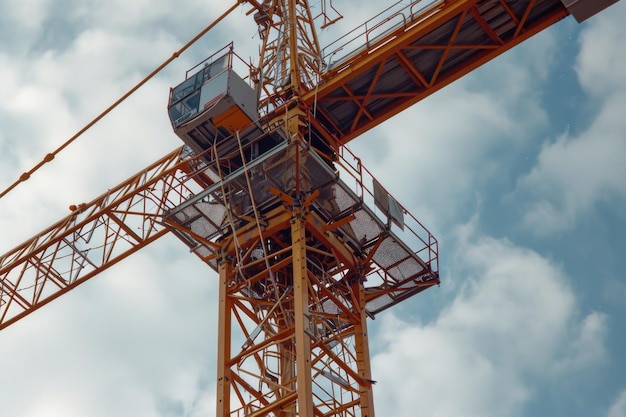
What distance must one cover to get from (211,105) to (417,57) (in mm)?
5122

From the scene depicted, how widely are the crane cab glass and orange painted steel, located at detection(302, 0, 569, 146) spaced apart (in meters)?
1.82

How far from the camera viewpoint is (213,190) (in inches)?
1031

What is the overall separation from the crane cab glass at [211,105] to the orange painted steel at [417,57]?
182cm

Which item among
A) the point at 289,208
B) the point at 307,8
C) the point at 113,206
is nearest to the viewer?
the point at 289,208

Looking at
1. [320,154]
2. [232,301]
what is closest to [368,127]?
[320,154]

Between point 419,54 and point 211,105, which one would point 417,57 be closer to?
point 419,54

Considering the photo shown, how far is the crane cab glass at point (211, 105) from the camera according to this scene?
26.7 metres

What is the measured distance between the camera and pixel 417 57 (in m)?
27.4

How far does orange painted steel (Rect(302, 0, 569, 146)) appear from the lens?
26.4 metres

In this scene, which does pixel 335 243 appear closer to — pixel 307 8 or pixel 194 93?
pixel 194 93

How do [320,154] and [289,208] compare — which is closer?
[289,208]

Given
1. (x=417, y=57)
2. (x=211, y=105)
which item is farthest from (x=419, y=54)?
(x=211, y=105)

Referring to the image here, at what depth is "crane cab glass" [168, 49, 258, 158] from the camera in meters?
26.7

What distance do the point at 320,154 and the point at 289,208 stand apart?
7.76ft
